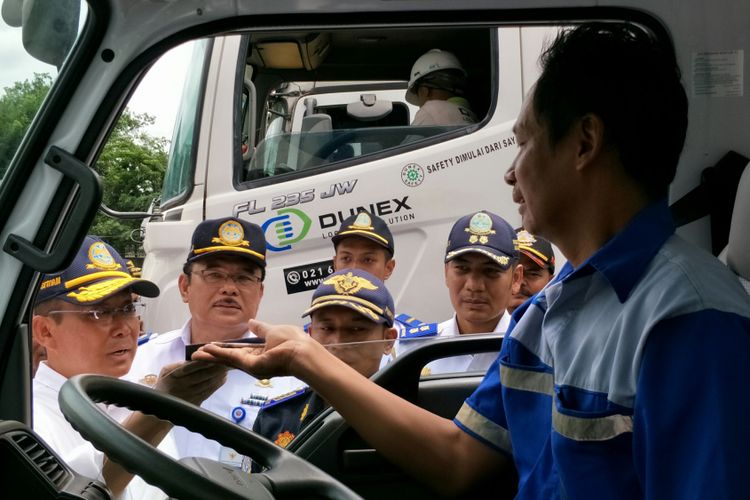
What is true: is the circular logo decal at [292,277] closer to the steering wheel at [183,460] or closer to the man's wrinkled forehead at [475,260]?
the man's wrinkled forehead at [475,260]

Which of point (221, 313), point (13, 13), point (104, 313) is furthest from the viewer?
point (221, 313)

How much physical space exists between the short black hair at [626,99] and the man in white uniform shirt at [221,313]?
Answer: 687 mm

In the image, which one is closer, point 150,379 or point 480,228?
point 150,379

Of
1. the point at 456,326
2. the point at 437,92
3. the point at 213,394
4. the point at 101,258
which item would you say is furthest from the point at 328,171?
the point at 213,394

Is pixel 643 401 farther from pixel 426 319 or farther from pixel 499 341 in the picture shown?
pixel 426 319

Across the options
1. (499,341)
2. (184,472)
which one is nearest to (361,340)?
(499,341)

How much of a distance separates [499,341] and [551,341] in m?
0.60

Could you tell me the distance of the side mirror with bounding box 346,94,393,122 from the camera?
3.81m

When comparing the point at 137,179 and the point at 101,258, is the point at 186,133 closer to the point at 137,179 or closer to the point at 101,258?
the point at 101,258

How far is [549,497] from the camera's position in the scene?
1.28m

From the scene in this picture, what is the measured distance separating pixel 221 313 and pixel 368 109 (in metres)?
1.51

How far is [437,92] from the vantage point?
3770mm

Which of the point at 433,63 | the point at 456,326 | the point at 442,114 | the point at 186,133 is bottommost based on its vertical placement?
the point at 456,326

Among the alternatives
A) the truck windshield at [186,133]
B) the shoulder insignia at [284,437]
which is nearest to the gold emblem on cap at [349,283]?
the shoulder insignia at [284,437]
